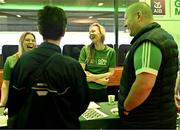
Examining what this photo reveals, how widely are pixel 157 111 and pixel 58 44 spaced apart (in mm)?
789

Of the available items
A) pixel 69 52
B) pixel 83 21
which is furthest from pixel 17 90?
pixel 83 21

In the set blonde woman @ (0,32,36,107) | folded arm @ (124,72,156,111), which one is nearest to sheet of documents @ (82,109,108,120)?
folded arm @ (124,72,156,111)

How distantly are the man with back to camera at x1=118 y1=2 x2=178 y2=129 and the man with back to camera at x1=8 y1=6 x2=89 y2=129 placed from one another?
42 cm

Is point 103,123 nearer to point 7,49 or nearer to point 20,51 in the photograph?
point 20,51

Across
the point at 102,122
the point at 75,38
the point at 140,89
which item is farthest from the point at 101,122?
the point at 75,38

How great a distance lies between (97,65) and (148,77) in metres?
1.45

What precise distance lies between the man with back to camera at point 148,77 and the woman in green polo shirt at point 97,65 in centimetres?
115

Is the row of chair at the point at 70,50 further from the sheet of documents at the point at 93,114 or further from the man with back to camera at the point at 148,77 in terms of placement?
the man with back to camera at the point at 148,77

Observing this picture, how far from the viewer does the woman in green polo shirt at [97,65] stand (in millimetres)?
3209

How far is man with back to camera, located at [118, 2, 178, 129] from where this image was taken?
185 cm

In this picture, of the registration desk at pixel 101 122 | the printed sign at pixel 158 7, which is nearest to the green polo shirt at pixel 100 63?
the registration desk at pixel 101 122

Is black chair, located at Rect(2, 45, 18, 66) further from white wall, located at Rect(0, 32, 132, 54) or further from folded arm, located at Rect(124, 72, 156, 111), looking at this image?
folded arm, located at Rect(124, 72, 156, 111)

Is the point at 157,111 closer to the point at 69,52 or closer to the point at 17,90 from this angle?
the point at 17,90

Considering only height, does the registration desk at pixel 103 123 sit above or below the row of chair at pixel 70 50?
below
